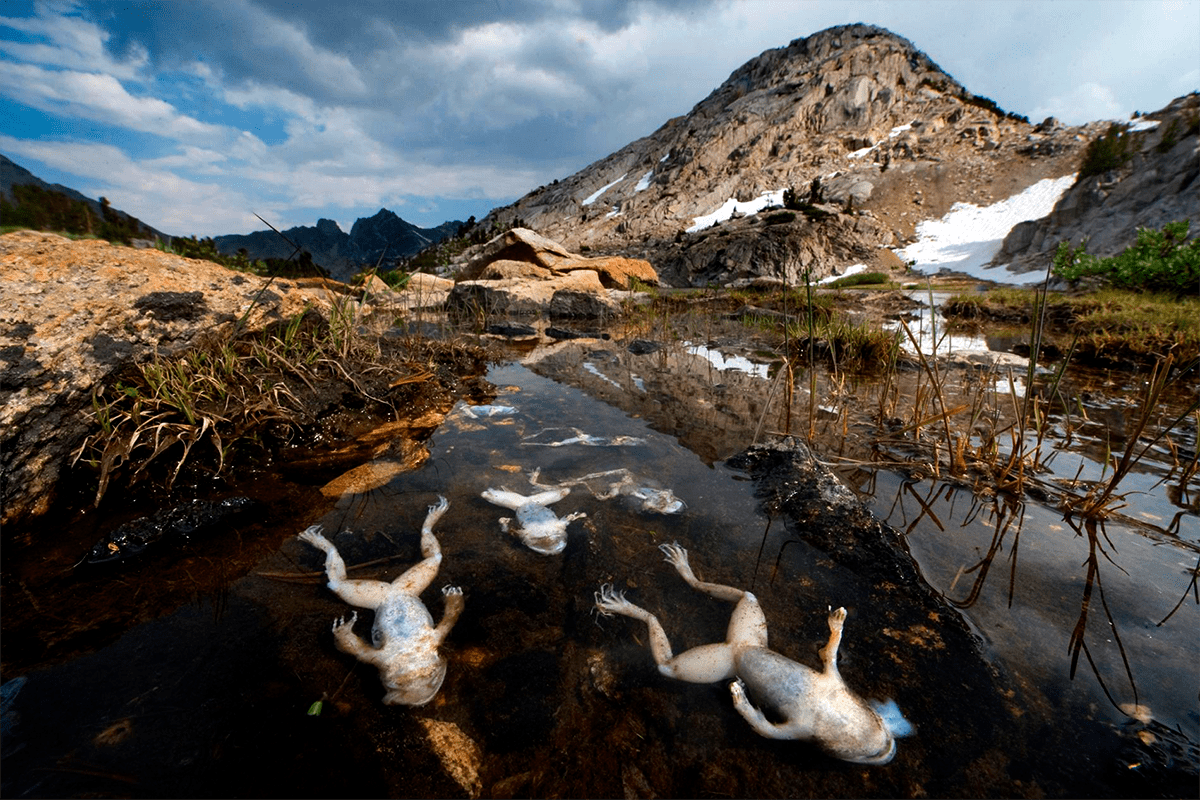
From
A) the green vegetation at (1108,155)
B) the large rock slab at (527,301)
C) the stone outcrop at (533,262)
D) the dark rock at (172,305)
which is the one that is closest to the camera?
the dark rock at (172,305)

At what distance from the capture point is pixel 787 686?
4.90ft

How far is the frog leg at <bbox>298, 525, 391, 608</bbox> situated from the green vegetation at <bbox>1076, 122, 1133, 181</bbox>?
62.4m

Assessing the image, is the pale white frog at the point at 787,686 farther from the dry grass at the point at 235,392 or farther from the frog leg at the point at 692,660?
the dry grass at the point at 235,392

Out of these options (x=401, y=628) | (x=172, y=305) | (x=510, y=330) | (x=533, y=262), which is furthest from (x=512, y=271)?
(x=401, y=628)

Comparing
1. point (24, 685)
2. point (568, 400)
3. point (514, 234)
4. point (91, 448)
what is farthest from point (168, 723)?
point (514, 234)

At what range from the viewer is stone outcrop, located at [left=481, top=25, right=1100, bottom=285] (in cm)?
3744

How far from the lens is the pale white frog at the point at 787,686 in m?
1.38

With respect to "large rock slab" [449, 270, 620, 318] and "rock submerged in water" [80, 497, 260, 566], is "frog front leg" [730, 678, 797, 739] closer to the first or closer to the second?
"rock submerged in water" [80, 497, 260, 566]

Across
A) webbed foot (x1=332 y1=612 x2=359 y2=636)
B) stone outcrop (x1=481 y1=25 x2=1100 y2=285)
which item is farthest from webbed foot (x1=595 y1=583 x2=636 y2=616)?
stone outcrop (x1=481 y1=25 x2=1100 y2=285)

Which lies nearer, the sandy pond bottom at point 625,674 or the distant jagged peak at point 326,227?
the sandy pond bottom at point 625,674

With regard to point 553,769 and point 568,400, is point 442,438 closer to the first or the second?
point 568,400

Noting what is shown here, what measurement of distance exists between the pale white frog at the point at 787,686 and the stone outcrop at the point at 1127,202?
3613 cm

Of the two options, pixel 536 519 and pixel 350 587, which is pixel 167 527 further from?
pixel 536 519

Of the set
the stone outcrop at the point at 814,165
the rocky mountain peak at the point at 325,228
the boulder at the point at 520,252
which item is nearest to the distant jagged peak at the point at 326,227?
the rocky mountain peak at the point at 325,228
